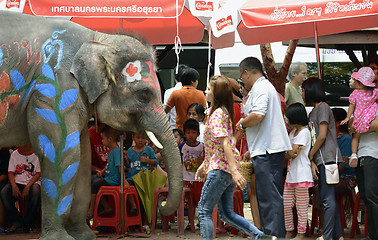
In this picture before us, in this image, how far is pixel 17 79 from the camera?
6.18m

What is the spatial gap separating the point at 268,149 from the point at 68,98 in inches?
84.2

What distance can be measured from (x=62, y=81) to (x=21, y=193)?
294cm

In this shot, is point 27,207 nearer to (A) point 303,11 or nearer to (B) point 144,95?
(B) point 144,95

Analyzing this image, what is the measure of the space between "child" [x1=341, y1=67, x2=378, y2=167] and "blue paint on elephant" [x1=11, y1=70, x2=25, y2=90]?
3.73m

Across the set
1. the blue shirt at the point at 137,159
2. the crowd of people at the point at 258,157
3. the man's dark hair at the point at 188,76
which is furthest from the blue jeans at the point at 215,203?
the man's dark hair at the point at 188,76

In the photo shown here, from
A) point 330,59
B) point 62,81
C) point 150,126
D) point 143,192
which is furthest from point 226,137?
point 330,59

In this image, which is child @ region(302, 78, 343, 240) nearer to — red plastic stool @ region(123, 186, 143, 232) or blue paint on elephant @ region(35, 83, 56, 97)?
red plastic stool @ region(123, 186, 143, 232)

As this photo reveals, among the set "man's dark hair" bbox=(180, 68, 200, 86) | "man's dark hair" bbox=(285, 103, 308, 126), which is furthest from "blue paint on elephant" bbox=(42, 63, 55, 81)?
"man's dark hair" bbox=(180, 68, 200, 86)

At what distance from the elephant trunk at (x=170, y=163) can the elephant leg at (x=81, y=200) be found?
2.55 ft

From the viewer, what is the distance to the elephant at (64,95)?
20.3 feet

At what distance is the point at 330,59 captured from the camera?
13.2 metres

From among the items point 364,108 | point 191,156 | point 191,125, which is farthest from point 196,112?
point 364,108

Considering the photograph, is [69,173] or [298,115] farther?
[298,115]

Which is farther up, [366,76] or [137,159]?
[366,76]
